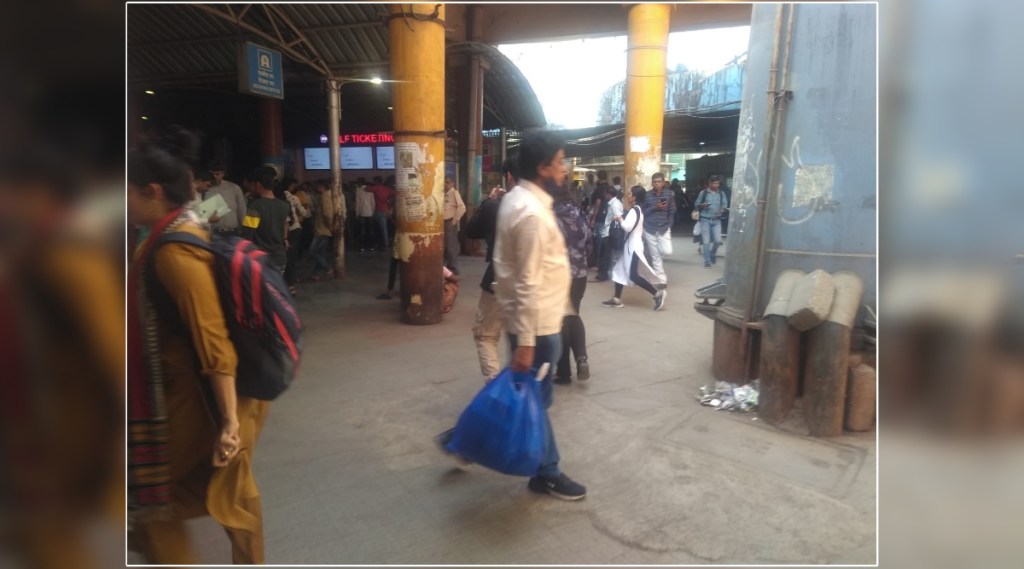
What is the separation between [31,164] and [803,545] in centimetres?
309

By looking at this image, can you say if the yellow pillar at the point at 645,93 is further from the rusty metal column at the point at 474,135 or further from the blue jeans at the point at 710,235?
the rusty metal column at the point at 474,135

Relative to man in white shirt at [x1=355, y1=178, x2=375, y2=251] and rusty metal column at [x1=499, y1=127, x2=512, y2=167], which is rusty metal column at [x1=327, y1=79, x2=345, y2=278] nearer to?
man in white shirt at [x1=355, y1=178, x2=375, y2=251]

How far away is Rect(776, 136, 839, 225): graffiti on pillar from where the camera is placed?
333 cm

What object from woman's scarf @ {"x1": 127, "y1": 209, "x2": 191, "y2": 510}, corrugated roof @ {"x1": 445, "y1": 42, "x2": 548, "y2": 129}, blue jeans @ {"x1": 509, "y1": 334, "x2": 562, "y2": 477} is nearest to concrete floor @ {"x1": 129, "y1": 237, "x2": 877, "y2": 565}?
blue jeans @ {"x1": 509, "y1": 334, "x2": 562, "y2": 477}

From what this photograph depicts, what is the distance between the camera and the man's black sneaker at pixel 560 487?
271 cm

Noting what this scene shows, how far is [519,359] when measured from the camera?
2.56 metres

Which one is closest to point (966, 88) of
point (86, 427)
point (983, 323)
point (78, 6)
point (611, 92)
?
point (983, 323)

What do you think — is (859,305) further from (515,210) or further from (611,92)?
(611,92)

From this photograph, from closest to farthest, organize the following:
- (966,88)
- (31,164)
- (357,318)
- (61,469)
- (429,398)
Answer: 1. (31,164)
2. (61,469)
3. (966,88)
4. (429,398)
5. (357,318)

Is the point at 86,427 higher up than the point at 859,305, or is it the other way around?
the point at 859,305

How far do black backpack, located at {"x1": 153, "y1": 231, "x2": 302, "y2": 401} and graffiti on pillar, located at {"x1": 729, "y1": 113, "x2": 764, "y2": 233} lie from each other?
9.57 ft

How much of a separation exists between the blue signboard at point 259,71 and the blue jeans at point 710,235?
623 centimetres

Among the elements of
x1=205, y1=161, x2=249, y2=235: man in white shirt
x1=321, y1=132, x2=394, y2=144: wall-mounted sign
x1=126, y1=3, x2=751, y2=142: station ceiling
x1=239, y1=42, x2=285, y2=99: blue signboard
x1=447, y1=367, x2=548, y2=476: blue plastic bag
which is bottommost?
x1=447, y1=367, x2=548, y2=476: blue plastic bag

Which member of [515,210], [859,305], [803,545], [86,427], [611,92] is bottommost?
[803,545]
